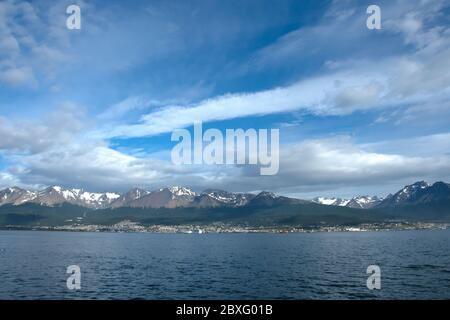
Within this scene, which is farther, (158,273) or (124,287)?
(158,273)

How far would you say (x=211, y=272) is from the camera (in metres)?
108

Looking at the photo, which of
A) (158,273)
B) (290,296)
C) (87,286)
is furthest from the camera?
(158,273)

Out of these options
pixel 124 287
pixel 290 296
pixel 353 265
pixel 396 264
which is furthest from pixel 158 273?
pixel 396 264
